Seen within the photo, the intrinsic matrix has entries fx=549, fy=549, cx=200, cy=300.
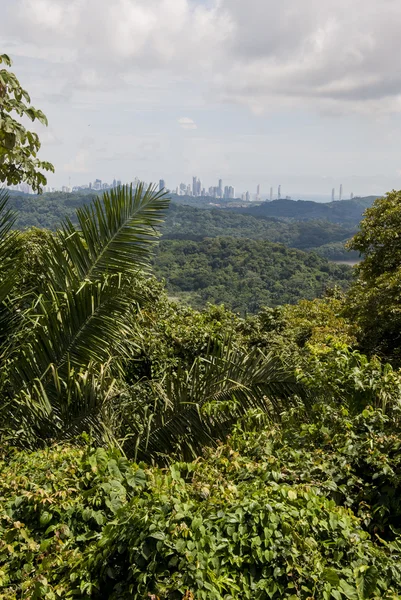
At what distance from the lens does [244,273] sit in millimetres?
75188

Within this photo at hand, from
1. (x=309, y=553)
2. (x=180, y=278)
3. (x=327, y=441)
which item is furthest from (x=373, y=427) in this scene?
(x=180, y=278)

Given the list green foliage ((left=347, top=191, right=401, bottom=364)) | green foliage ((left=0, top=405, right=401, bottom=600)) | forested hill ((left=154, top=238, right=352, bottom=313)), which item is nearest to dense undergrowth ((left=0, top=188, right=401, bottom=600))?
Answer: green foliage ((left=0, top=405, right=401, bottom=600))

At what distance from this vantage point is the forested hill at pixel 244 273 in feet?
210

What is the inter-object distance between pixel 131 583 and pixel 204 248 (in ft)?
278

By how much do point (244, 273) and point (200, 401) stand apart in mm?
72134

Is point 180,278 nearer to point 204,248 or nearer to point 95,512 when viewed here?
point 204,248

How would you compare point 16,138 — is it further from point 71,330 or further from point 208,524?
point 208,524

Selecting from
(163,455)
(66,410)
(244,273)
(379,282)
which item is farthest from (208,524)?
(244,273)

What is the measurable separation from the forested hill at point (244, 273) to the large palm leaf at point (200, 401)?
54085mm

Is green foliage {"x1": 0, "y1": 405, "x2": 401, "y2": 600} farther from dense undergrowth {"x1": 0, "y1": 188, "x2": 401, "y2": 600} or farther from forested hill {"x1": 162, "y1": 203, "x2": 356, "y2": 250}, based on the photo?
forested hill {"x1": 162, "y1": 203, "x2": 356, "y2": 250}

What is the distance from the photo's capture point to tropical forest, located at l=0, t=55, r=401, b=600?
226cm

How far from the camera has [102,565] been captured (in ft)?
7.53

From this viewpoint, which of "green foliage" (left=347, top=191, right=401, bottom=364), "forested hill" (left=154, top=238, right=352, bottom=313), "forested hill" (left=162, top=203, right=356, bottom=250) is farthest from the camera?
"forested hill" (left=162, top=203, right=356, bottom=250)

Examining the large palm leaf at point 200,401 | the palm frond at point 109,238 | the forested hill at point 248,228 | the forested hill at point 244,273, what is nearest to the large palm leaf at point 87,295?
the palm frond at point 109,238
